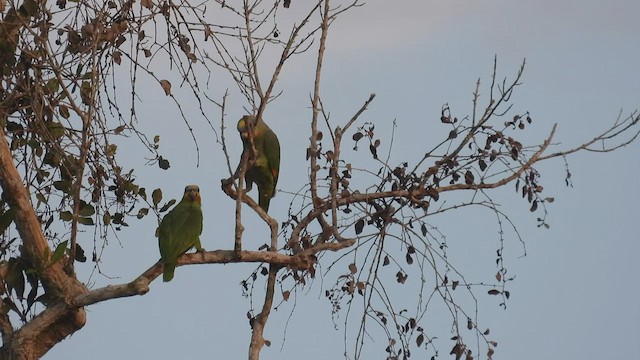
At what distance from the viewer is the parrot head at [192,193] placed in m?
4.38

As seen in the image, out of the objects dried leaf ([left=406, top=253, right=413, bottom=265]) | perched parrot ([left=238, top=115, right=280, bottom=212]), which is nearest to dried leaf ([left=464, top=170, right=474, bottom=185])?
dried leaf ([left=406, top=253, right=413, bottom=265])

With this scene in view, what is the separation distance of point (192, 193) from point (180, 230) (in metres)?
0.46

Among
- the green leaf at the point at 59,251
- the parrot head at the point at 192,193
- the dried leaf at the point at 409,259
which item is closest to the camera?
the green leaf at the point at 59,251

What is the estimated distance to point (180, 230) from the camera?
3969mm

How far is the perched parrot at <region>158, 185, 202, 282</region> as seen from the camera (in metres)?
3.87

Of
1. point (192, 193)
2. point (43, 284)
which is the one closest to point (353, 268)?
point (192, 193)

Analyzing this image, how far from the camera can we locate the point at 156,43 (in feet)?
12.4

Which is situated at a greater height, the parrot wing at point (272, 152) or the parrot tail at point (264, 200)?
the parrot wing at point (272, 152)

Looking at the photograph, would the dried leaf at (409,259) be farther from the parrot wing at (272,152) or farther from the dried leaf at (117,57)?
the parrot wing at (272,152)

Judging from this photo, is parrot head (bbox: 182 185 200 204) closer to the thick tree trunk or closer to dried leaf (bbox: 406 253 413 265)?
the thick tree trunk

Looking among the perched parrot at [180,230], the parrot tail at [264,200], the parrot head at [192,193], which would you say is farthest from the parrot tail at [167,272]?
the parrot tail at [264,200]

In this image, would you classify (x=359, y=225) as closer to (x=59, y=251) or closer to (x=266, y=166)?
(x=59, y=251)

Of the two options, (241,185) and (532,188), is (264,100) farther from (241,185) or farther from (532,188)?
(532,188)

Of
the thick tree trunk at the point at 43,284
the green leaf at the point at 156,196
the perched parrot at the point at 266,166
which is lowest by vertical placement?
the thick tree trunk at the point at 43,284
